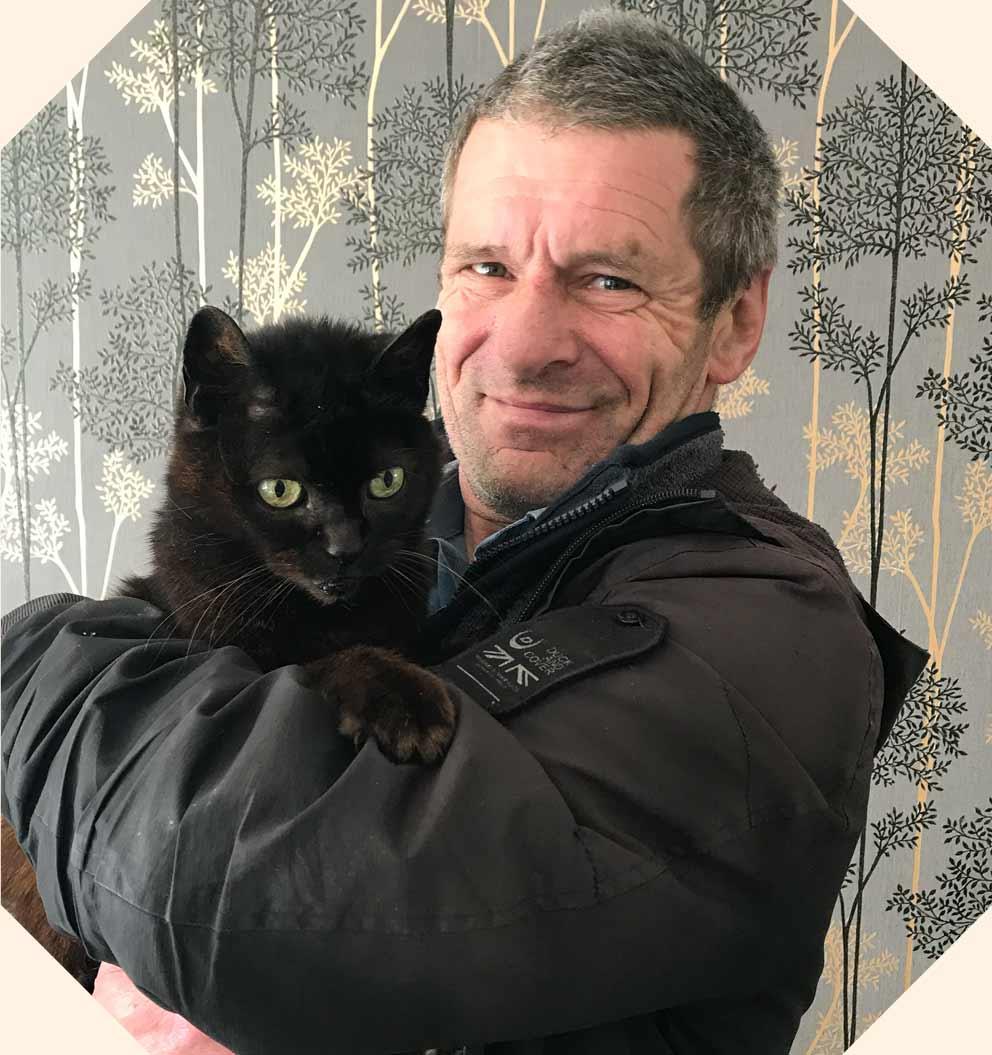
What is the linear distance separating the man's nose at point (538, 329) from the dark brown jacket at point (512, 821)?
0.83 ft

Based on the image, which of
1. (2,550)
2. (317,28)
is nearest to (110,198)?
(317,28)

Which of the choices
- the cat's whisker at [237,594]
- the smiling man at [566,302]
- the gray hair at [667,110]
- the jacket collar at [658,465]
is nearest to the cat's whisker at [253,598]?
the cat's whisker at [237,594]

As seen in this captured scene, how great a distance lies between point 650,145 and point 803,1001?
0.85m

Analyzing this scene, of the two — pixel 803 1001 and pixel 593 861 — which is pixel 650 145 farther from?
pixel 803 1001

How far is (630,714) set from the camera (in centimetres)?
72

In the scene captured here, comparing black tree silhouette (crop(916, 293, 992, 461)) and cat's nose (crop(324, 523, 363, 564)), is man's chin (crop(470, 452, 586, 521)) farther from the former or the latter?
black tree silhouette (crop(916, 293, 992, 461))

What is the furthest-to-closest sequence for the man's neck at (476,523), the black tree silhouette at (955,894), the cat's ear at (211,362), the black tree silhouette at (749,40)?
1. the black tree silhouette at (955,894)
2. the black tree silhouette at (749,40)
3. the man's neck at (476,523)
4. the cat's ear at (211,362)

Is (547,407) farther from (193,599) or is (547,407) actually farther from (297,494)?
(193,599)

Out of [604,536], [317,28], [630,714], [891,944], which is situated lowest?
[891,944]

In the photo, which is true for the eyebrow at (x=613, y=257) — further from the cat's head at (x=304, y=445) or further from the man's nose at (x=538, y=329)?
the cat's head at (x=304, y=445)

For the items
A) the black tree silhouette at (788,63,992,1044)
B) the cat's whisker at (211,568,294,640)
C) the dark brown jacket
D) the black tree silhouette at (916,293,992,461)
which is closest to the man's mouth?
the dark brown jacket

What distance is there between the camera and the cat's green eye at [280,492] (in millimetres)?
905

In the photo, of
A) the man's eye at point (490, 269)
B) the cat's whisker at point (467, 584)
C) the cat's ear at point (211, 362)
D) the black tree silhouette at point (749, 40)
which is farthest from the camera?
the black tree silhouette at point (749, 40)

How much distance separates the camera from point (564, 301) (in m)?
1.07
